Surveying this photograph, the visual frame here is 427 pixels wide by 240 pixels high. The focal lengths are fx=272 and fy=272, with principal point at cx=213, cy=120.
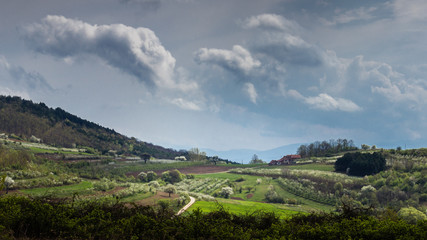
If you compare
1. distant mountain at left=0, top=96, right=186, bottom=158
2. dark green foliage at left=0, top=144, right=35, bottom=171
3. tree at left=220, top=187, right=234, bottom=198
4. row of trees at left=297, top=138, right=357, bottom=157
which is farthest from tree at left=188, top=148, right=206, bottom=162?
dark green foliage at left=0, top=144, right=35, bottom=171

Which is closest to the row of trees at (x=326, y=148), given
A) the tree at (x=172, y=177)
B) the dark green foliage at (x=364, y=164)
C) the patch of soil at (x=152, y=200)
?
the dark green foliage at (x=364, y=164)

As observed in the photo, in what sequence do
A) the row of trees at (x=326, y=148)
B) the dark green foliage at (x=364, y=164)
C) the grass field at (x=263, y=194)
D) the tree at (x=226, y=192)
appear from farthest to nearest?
the row of trees at (x=326, y=148)
the dark green foliage at (x=364, y=164)
the tree at (x=226, y=192)
the grass field at (x=263, y=194)

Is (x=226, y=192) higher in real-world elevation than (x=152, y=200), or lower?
lower

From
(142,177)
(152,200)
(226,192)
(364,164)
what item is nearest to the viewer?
(152,200)

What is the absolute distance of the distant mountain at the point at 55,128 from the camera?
2864 inches

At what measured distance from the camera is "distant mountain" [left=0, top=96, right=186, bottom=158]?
72750 mm

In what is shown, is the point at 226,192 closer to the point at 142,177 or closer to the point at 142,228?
the point at 142,177

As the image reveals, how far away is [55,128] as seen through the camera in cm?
8006

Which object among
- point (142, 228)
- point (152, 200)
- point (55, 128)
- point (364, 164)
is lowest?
point (152, 200)

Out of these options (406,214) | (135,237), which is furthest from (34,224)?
(406,214)

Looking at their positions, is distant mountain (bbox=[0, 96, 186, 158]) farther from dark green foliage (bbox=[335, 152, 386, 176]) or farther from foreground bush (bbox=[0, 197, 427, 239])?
foreground bush (bbox=[0, 197, 427, 239])

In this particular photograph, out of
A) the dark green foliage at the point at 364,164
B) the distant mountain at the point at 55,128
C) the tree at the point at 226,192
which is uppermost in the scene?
the distant mountain at the point at 55,128

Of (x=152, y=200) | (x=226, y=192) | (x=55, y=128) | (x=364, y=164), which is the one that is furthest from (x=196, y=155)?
(x=152, y=200)

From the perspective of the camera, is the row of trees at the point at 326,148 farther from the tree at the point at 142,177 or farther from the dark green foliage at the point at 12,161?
the dark green foliage at the point at 12,161
